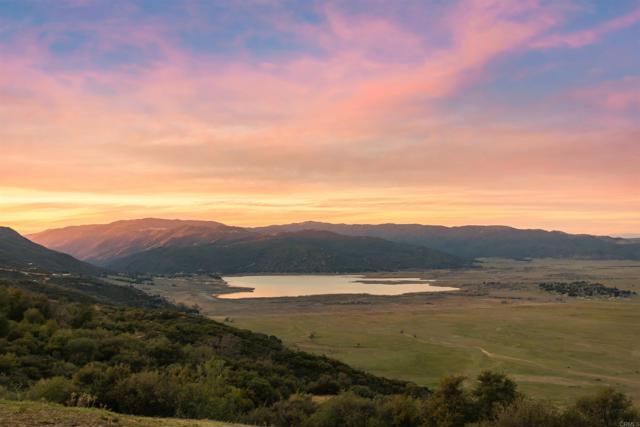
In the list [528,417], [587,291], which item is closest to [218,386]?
[528,417]

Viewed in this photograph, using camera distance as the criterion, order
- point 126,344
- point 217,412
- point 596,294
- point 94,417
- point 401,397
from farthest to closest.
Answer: point 596,294
point 126,344
point 401,397
point 217,412
point 94,417

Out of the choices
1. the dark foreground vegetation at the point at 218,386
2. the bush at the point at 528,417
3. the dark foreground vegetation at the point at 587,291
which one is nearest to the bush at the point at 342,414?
the dark foreground vegetation at the point at 218,386

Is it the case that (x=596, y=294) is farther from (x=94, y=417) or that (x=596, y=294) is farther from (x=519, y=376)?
(x=94, y=417)

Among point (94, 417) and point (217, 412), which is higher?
point (94, 417)

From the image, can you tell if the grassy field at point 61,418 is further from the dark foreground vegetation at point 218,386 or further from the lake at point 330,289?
the lake at point 330,289

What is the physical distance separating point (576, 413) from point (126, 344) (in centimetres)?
2379

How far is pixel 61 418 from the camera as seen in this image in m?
12.5

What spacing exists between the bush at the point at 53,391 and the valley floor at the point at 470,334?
2956cm

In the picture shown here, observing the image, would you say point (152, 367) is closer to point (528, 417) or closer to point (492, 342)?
point (528, 417)

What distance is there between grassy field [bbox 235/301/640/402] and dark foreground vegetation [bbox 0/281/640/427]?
12.8 meters

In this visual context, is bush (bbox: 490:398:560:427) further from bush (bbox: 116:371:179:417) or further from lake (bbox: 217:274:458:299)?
lake (bbox: 217:274:458:299)

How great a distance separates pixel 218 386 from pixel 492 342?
4399 centimetres

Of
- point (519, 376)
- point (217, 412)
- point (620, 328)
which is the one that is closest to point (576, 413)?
point (217, 412)

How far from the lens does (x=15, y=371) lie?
21969mm
